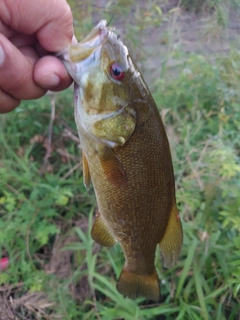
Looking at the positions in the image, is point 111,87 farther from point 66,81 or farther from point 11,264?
point 11,264

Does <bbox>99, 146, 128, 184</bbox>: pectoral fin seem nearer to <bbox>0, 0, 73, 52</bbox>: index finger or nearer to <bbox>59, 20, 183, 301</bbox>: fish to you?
<bbox>59, 20, 183, 301</bbox>: fish

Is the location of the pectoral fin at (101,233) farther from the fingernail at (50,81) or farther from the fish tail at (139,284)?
the fingernail at (50,81)

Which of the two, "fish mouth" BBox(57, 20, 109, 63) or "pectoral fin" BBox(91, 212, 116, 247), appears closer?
"fish mouth" BBox(57, 20, 109, 63)

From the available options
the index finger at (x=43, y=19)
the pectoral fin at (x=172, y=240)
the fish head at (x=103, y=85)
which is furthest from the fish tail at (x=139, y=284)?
the index finger at (x=43, y=19)

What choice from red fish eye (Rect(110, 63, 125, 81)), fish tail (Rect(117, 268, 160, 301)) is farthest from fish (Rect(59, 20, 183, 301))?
fish tail (Rect(117, 268, 160, 301))

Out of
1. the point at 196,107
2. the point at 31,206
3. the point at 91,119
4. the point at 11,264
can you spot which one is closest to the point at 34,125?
the point at 31,206

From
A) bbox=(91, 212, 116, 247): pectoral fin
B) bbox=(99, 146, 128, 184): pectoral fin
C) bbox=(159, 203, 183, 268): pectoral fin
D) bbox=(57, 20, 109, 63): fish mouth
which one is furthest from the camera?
bbox=(91, 212, 116, 247): pectoral fin
